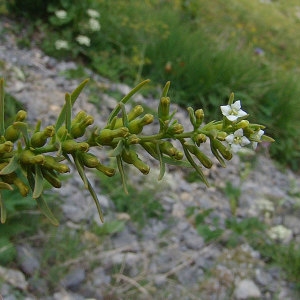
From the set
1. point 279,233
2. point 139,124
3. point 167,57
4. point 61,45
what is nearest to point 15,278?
point 139,124

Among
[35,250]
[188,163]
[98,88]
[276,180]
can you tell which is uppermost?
[188,163]

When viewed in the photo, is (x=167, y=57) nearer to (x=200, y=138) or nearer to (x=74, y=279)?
(x=74, y=279)

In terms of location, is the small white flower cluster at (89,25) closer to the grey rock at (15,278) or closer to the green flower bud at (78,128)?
the grey rock at (15,278)

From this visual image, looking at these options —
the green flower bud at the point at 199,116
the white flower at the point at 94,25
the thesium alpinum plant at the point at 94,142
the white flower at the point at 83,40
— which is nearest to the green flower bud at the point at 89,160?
the thesium alpinum plant at the point at 94,142

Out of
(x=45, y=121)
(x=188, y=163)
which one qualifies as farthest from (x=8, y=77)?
(x=188, y=163)

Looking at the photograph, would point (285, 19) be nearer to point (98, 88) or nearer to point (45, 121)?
point (98, 88)

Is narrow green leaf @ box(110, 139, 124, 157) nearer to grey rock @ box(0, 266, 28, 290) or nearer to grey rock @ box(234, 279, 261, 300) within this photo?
grey rock @ box(0, 266, 28, 290)

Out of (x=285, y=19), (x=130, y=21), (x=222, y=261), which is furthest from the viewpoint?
(x=285, y=19)
